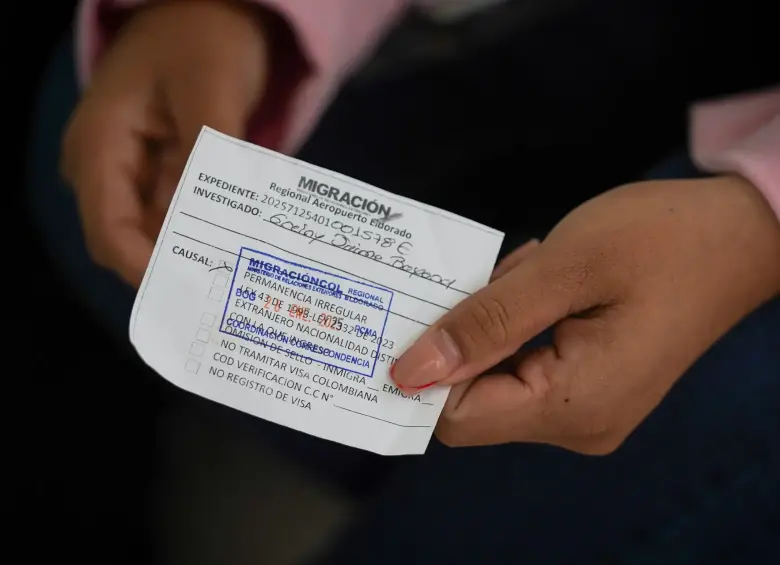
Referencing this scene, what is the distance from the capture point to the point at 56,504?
0.63 meters

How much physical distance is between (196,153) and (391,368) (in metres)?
0.11

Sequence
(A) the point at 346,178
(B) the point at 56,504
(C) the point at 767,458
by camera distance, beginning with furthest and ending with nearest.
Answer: (B) the point at 56,504 < (C) the point at 767,458 < (A) the point at 346,178

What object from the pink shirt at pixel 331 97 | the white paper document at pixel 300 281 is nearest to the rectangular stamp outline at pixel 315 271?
the white paper document at pixel 300 281

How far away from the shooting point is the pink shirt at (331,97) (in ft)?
1.20

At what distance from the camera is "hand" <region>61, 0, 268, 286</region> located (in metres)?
0.34

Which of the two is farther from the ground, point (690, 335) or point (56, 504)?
point (690, 335)

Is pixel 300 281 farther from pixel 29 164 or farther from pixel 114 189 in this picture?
pixel 29 164

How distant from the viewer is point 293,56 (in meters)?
0.39

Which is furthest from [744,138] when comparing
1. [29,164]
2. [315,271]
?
[29,164]

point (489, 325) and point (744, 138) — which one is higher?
point (744, 138)

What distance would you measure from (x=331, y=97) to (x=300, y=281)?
8.5 inches

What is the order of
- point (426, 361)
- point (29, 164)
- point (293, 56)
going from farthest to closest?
point (29, 164)
point (293, 56)
point (426, 361)

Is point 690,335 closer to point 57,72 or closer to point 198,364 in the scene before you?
point 198,364

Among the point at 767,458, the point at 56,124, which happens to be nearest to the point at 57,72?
the point at 56,124
